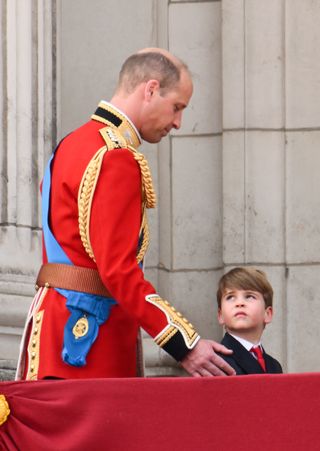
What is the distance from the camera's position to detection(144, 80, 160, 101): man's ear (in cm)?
625

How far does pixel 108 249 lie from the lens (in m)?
5.93

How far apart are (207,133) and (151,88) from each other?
2.38 metres

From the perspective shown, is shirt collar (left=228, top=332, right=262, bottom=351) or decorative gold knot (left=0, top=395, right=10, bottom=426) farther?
shirt collar (left=228, top=332, right=262, bottom=351)

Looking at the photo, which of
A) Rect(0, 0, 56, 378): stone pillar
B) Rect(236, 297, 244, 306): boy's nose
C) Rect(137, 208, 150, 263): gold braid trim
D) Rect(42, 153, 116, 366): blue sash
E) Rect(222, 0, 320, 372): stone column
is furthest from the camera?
Rect(222, 0, 320, 372): stone column

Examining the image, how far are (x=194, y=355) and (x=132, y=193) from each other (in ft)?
1.72

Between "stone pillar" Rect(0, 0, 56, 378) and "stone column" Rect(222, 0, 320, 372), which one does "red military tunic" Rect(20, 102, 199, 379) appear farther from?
"stone column" Rect(222, 0, 320, 372)

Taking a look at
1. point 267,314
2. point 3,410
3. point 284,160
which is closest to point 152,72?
point 267,314

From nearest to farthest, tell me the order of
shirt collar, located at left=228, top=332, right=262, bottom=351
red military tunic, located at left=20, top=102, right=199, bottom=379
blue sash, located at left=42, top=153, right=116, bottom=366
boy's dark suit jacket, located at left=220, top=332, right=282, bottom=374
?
red military tunic, located at left=20, top=102, right=199, bottom=379 < blue sash, located at left=42, top=153, right=116, bottom=366 < boy's dark suit jacket, located at left=220, top=332, right=282, bottom=374 < shirt collar, located at left=228, top=332, right=262, bottom=351

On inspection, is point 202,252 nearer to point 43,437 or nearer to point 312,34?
point 312,34

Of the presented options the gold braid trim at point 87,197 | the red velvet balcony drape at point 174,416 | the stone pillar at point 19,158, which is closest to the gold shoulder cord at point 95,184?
the gold braid trim at point 87,197

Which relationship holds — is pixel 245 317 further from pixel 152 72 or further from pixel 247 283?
pixel 152 72

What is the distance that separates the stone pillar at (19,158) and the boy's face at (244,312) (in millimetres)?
1516

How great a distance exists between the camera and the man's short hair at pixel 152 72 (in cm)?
626

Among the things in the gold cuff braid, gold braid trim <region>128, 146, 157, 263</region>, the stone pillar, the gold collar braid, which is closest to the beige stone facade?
the stone pillar
